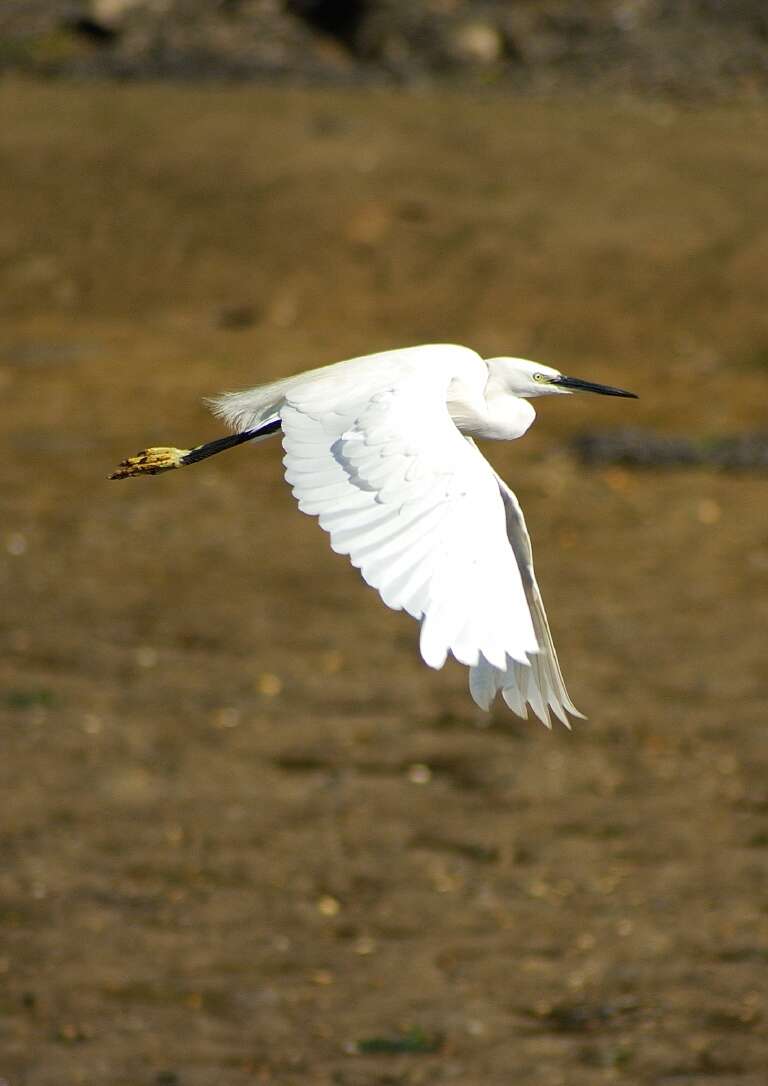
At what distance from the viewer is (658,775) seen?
843 centimetres

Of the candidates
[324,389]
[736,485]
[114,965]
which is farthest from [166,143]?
[324,389]

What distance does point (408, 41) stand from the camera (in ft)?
63.8

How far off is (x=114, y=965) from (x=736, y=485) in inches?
238

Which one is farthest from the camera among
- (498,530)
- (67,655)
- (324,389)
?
(67,655)

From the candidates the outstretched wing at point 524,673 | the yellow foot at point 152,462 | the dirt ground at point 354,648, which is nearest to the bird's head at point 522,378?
the outstretched wing at point 524,673

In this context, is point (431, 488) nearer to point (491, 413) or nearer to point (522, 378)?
point (491, 413)

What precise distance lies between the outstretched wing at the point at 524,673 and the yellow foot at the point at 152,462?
862 mm

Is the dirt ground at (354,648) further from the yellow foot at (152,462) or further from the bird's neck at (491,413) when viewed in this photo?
the bird's neck at (491,413)

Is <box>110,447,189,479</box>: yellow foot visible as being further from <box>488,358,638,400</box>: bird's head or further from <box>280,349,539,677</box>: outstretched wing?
<box>488,358,638,400</box>: bird's head

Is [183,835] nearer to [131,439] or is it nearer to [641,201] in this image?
[131,439]

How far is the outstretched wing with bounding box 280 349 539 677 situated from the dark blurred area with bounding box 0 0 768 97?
50.8 feet

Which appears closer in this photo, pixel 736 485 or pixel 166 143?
pixel 736 485

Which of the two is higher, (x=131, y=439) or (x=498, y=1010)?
(x=498, y=1010)

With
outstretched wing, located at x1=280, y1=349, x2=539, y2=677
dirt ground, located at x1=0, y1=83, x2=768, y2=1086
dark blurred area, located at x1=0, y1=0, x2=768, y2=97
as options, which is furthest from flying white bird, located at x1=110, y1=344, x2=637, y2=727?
dark blurred area, located at x1=0, y1=0, x2=768, y2=97
